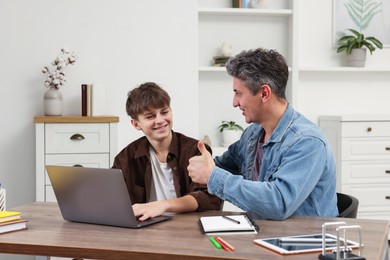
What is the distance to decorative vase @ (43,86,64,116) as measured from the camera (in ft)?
13.8

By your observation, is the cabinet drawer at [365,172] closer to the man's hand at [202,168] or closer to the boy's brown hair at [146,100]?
the boy's brown hair at [146,100]

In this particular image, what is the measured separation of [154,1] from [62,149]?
1255 millimetres

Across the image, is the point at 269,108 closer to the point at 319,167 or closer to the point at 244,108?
the point at 244,108

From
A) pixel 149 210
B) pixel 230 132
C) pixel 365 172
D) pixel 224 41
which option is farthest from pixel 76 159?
pixel 365 172

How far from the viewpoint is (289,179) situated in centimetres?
206

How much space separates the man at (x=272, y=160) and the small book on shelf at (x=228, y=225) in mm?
73

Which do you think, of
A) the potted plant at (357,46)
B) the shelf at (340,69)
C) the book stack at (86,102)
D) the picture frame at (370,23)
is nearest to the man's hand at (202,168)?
the book stack at (86,102)

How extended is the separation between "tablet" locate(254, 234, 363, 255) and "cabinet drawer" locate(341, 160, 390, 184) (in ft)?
9.86

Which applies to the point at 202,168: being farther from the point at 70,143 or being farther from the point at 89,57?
the point at 89,57

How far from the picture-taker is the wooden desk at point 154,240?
1651 mm

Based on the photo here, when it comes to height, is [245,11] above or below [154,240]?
above

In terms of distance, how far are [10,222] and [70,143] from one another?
2119mm

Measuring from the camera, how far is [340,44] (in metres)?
5.18

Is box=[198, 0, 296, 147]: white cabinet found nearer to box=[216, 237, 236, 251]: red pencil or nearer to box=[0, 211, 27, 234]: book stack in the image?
box=[0, 211, 27, 234]: book stack
